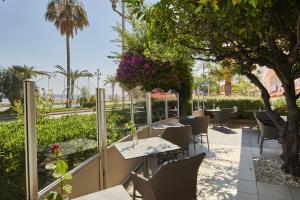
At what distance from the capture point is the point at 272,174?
4539 mm

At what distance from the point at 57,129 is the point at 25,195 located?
4.80 feet

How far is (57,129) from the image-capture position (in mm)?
3598

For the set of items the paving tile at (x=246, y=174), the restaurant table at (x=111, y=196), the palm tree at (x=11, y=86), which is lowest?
the paving tile at (x=246, y=174)

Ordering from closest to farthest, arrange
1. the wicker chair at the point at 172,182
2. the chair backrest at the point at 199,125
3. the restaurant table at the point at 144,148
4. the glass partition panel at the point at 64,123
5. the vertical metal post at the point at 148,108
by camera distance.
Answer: the wicker chair at the point at 172,182, the glass partition panel at the point at 64,123, the restaurant table at the point at 144,148, the chair backrest at the point at 199,125, the vertical metal post at the point at 148,108

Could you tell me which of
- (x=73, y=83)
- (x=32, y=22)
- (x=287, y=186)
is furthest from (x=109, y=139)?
(x=32, y=22)

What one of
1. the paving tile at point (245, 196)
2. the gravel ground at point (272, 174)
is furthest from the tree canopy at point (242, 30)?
the paving tile at point (245, 196)

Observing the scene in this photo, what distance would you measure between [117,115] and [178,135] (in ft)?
4.31

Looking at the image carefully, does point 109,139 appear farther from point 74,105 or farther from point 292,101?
point 292,101

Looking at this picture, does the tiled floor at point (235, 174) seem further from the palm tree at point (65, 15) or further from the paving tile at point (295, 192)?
the palm tree at point (65, 15)

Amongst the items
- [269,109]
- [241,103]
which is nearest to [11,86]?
[269,109]

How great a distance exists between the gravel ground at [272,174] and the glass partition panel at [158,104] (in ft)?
10.3

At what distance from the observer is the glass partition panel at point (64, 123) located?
263 cm

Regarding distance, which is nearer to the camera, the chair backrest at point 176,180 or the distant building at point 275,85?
the chair backrest at point 176,180

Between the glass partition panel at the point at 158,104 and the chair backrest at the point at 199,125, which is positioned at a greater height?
the glass partition panel at the point at 158,104
